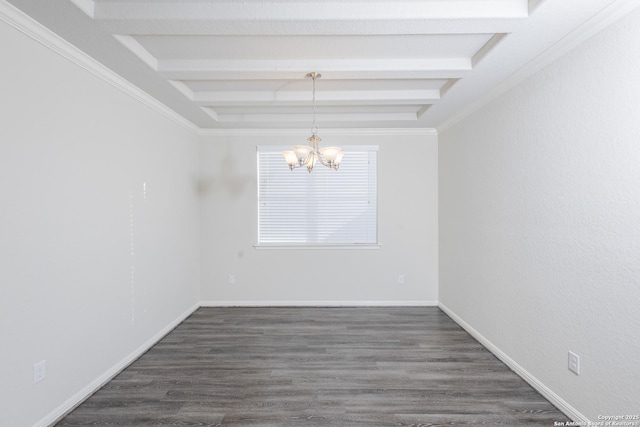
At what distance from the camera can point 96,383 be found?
2420 millimetres

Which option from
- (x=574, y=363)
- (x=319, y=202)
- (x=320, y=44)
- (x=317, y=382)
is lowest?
(x=317, y=382)

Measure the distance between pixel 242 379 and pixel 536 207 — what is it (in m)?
2.63

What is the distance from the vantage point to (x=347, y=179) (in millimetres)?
4477

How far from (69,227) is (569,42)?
11.4 feet

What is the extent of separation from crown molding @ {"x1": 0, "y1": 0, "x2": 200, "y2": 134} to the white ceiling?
48 mm

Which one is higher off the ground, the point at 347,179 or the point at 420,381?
the point at 347,179

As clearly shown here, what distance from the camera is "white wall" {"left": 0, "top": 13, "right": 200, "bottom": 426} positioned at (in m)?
1.78

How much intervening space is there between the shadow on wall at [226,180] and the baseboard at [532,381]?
3.24 meters

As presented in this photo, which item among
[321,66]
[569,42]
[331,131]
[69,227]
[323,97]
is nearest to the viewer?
[569,42]

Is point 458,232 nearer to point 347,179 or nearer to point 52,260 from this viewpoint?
point 347,179

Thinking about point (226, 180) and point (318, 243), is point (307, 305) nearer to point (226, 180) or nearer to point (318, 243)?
point (318, 243)

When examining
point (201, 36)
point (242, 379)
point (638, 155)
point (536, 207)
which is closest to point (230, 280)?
point (242, 379)

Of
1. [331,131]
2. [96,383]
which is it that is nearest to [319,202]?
[331,131]

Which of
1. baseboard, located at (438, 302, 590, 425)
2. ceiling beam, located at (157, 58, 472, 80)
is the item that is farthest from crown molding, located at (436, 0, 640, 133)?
baseboard, located at (438, 302, 590, 425)
